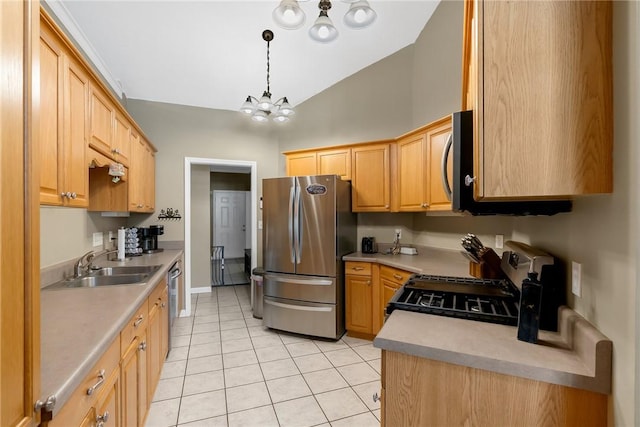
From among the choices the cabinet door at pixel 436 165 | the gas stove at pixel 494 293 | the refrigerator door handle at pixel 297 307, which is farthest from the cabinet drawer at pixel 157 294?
the cabinet door at pixel 436 165

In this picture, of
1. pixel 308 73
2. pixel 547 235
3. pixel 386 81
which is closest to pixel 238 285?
pixel 308 73

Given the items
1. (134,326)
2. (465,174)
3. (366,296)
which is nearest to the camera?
(465,174)

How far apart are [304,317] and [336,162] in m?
1.93

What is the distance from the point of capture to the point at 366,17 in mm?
2162

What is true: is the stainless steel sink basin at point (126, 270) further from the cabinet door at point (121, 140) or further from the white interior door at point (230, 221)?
the white interior door at point (230, 221)

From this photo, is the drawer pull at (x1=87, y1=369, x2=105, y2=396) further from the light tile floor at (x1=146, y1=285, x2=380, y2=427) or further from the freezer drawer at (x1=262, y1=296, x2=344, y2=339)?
the freezer drawer at (x1=262, y1=296, x2=344, y2=339)

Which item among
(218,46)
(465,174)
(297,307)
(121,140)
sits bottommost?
(297,307)

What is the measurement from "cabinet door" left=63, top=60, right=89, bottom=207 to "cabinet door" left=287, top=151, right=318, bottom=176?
2459mm

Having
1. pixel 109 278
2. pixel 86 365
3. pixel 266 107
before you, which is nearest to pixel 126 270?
pixel 109 278

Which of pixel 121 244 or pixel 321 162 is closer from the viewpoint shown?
pixel 121 244

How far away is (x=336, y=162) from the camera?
12.1ft

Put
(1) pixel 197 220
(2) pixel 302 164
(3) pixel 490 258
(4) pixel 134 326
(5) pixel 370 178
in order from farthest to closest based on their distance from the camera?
(1) pixel 197 220
(2) pixel 302 164
(5) pixel 370 178
(3) pixel 490 258
(4) pixel 134 326

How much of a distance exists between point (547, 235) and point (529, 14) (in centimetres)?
96

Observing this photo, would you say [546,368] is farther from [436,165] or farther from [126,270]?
[126,270]
